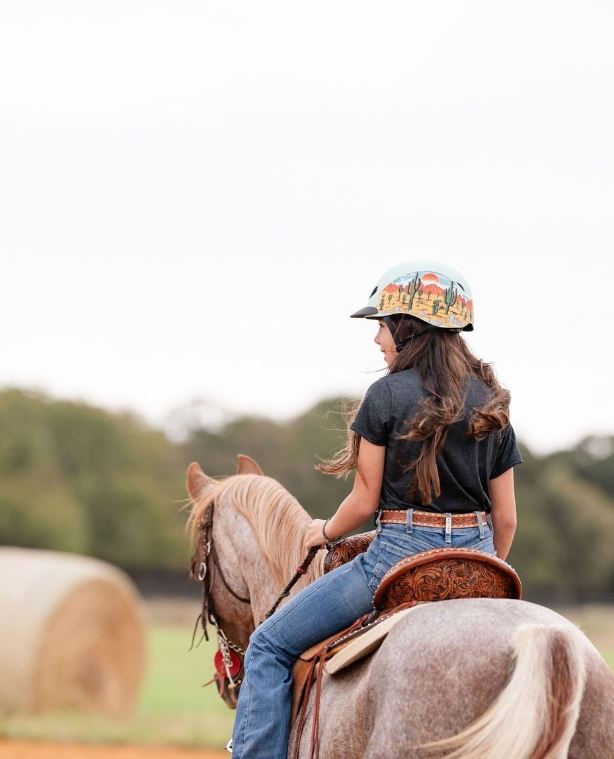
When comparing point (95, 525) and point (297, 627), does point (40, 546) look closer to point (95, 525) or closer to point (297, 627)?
point (95, 525)

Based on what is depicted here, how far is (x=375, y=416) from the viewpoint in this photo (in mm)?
4219

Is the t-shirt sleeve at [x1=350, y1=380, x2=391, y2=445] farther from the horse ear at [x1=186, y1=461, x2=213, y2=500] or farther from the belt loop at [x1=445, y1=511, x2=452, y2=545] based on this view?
the horse ear at [x1=186, y1=461, x2=213, y2=500]

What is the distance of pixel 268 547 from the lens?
16.8ft

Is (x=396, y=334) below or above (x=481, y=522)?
above

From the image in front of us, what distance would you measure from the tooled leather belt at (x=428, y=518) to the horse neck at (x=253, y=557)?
0.67 metres

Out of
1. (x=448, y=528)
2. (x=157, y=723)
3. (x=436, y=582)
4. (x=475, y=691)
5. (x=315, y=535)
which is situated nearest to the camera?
(x=475, y=691)

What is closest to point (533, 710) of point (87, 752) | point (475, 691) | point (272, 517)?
point (475, 691)

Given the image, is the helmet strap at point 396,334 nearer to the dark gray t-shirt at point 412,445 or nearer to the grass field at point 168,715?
the dark gray t-shirt at point 412,445

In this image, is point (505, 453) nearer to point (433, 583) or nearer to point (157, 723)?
point (433, 583)

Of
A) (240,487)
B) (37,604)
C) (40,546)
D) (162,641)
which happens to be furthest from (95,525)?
(240,487)

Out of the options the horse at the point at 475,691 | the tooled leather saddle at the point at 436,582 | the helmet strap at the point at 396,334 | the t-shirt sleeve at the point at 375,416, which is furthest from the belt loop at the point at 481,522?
the helmet strap at the point at 396,334

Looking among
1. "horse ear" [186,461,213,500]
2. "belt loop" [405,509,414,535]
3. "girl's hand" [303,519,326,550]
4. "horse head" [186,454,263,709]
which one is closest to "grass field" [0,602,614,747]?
"belt loop" [405,509,414,535]

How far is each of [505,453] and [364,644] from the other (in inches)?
40.7

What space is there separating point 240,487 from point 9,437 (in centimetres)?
4758
